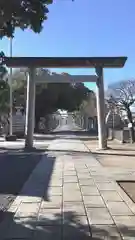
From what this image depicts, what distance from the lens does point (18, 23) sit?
5961 millimetres

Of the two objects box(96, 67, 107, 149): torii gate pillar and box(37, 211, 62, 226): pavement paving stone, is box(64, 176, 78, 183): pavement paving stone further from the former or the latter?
box(96, 67, 107, 149): torii gate pillar

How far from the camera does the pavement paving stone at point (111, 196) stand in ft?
32.6

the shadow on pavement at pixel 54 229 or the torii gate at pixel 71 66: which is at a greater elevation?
the torii gate at pixel 71 66

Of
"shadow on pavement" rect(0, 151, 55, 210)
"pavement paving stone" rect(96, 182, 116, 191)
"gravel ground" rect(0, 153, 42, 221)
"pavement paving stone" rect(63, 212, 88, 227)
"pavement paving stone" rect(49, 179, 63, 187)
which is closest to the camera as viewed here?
"pavement paving stone" rect(63, 212, 88, 227)

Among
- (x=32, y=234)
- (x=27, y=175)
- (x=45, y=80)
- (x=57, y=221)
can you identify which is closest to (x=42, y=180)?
(x=27, y=175)

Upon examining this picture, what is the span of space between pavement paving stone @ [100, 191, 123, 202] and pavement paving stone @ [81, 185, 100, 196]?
0.19m

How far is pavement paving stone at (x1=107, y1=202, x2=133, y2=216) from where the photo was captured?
8472 mm

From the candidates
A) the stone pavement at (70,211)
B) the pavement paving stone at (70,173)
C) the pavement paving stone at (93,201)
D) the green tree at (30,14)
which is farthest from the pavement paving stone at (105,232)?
the pavement paving stone at (70,173)

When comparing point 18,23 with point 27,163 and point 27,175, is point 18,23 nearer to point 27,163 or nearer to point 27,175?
point 27,175

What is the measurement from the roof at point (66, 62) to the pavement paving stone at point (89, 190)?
16706 mm

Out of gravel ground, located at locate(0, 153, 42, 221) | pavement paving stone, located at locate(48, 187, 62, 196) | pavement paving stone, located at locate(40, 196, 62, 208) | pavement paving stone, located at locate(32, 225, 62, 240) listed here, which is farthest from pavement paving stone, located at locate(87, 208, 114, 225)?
pavement paving stone, located at locate(48, 187, 62, 196)

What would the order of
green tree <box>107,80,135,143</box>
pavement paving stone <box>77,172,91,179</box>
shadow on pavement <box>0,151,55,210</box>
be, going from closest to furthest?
1. shadow on pavement <box>0,151,55,210</box>
2. pavement paving stone <box>77,172,91,179</box>
3. green tree <box>107,80,135,143</box>

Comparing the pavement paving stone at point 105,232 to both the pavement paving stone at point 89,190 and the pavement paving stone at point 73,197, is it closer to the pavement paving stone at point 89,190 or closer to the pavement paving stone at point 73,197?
the pavement paving stone at point 73,197

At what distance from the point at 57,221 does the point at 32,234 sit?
37.7 inches
